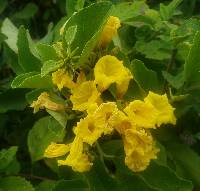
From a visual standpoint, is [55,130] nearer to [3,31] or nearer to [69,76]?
[69,76]

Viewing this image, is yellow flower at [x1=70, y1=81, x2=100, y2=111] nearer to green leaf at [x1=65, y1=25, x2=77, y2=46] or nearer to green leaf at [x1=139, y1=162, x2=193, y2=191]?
green leaf at [x1=65, y1=25, x2=77, y2=46]

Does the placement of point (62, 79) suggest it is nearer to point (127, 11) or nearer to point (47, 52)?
point (47, 52)

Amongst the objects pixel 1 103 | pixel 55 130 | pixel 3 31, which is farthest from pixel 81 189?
pixel 3 31

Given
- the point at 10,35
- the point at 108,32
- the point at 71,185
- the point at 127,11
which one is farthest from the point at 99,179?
the point at 10,35

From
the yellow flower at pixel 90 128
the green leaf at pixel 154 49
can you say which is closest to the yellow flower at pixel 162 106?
the yellow flower at pixel 90 128

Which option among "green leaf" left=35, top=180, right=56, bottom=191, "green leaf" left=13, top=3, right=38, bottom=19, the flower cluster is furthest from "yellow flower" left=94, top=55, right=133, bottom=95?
"green leaf" left=13, top=3, right=38, bottom=19

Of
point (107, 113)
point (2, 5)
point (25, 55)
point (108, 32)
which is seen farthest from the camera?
point (2, 5)
